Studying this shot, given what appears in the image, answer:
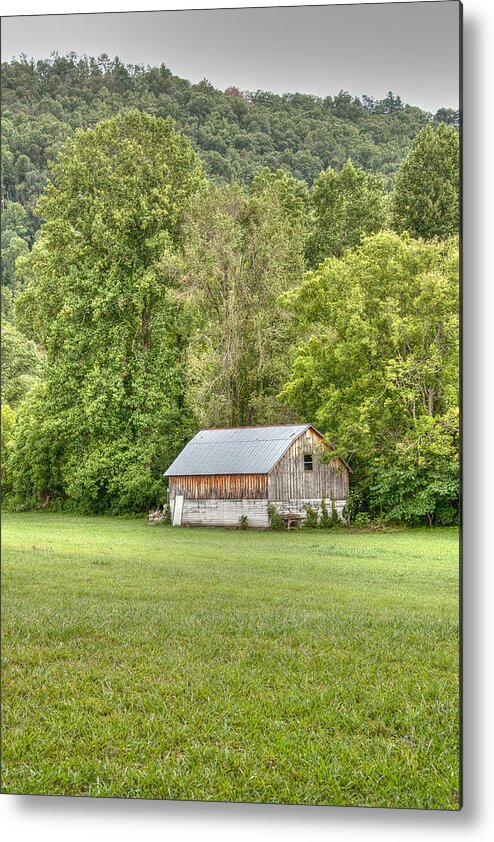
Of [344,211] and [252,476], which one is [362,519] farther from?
[344,211]

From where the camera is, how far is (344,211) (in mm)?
4594

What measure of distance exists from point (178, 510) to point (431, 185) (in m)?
2.04

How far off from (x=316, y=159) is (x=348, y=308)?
2.66ft

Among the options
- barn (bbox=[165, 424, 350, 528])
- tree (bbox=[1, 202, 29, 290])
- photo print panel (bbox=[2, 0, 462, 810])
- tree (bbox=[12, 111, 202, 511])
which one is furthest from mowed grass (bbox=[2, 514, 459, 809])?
tree (bbox=[1, 202, 29, 290])

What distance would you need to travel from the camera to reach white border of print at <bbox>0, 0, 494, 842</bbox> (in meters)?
4.01

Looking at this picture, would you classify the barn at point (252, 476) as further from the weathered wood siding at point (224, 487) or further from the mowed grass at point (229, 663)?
the mowed grass at point (229, 663)

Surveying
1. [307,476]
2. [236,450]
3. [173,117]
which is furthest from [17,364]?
[307,476]

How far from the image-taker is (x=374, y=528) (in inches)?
173

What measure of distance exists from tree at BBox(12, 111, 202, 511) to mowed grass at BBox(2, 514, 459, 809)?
35 cm

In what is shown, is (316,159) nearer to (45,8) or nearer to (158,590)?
(45,8)

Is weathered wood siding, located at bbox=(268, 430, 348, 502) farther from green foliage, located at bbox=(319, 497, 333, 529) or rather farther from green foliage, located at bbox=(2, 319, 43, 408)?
green foliage, located at bbox=(2, 319, 43, 408)

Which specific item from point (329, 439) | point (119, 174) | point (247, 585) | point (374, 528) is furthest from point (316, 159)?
point (247, 585)

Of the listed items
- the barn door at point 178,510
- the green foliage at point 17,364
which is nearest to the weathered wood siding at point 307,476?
the barn door at point 178,510

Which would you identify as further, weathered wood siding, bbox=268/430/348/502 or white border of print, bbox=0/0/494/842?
weathered wood siding, bbox=268/430/348/502
